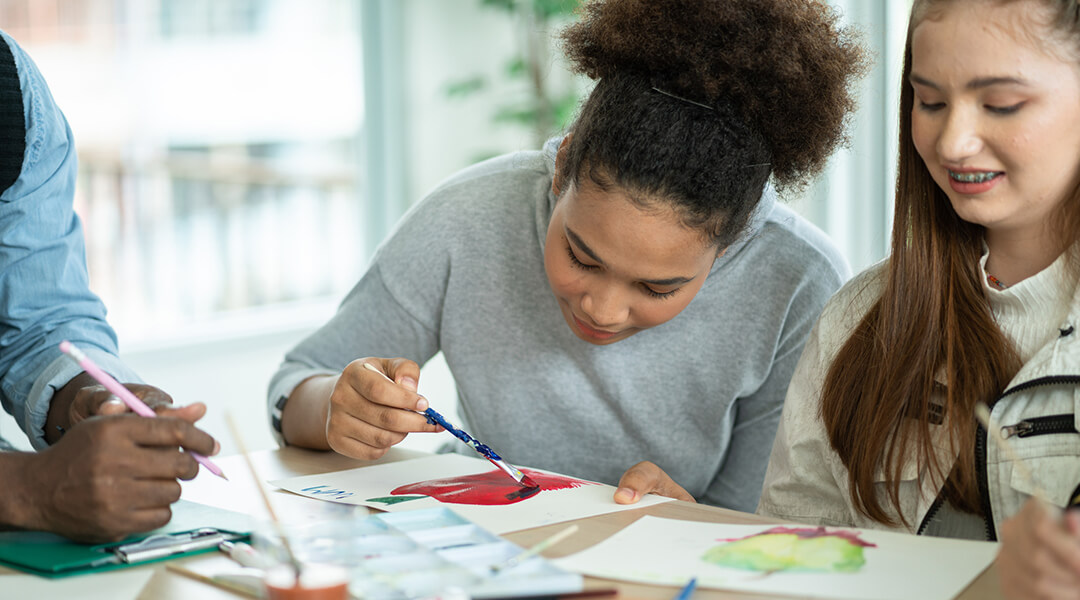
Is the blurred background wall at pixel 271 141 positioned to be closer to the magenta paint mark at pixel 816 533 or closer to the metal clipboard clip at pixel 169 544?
the metal clipboard clip at pixel 169 544

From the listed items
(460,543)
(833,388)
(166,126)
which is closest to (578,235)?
(833,388)

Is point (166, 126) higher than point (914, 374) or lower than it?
higher

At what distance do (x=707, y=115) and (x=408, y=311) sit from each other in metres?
0.58

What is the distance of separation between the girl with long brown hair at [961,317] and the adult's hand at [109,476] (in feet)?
1.60

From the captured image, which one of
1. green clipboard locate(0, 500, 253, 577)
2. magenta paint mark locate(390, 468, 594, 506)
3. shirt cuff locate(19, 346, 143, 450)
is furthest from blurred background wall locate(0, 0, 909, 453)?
green clipboard locate(0, 500, 253, 577)

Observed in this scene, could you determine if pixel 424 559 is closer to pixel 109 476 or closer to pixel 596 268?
pixel 109 476

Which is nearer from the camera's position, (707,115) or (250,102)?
(707,115)

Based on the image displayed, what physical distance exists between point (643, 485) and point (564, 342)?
44cm

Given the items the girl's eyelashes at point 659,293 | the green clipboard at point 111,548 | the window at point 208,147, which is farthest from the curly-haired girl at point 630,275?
the window at point 208,147

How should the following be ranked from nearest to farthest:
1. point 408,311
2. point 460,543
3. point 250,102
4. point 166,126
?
point 460,543, point 408,311, point 166,126, point 250,102

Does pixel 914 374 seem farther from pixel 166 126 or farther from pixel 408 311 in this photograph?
pixel 166 126

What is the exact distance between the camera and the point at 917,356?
1.10 m

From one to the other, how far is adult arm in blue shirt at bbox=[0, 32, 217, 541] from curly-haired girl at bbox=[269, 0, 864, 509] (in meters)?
0.28

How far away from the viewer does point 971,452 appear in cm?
104
